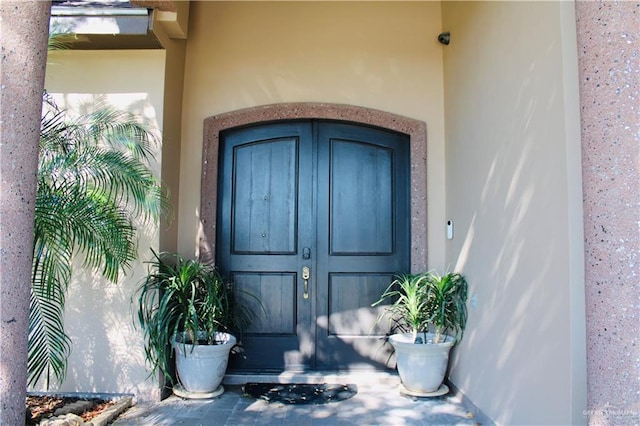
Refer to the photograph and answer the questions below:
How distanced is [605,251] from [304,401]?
2.53 meters

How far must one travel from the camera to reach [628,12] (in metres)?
1.70

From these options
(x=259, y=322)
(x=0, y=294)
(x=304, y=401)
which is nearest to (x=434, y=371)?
(x=304, y=401)

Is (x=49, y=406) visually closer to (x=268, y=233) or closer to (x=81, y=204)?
(x=81, y=204)

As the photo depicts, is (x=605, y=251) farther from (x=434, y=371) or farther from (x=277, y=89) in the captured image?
(x=277, y=89)

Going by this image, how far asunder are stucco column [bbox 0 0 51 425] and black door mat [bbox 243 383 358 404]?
2.20 m

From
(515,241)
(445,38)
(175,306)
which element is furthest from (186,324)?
(445,38)

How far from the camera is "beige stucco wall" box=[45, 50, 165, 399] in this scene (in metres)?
3.56

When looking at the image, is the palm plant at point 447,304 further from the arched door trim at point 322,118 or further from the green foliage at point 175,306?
the green foliage at point 175,306

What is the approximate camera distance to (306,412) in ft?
11.0

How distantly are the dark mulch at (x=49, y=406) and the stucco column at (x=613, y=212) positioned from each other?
3.04 metres

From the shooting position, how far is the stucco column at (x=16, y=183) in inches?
64.0

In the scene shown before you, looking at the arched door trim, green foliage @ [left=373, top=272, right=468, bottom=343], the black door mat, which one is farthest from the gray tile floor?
the arched door trim

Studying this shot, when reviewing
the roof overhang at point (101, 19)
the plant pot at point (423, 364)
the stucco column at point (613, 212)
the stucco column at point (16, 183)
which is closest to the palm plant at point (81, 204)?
the roof overhang at point (101, 19)

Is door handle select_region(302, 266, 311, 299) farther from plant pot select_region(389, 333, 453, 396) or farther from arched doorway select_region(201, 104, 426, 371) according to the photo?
plant pot select_region(389, 333, 453, 396)
